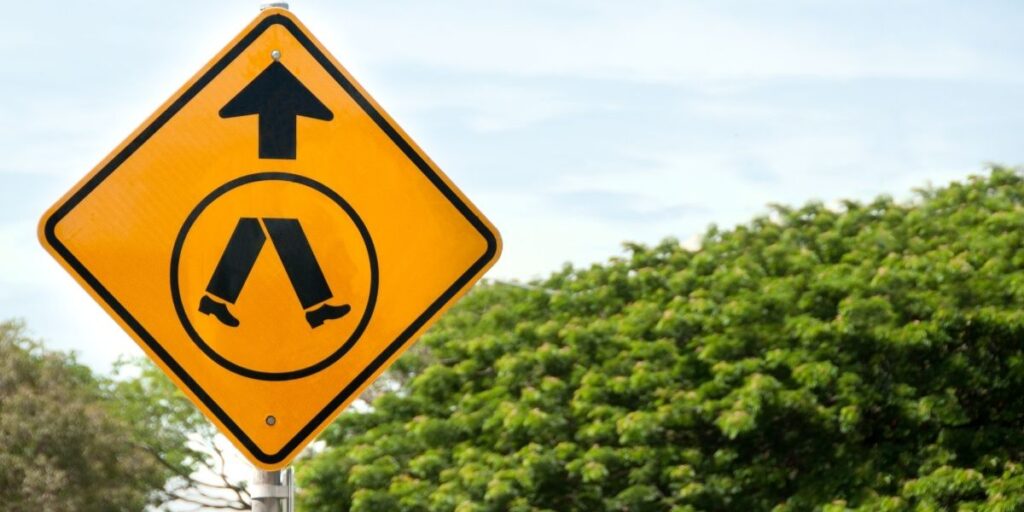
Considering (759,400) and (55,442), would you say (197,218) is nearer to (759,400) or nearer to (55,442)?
(759,400)

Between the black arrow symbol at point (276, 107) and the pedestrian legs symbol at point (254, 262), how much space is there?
0.15 metres

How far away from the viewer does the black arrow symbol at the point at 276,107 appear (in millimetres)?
2842

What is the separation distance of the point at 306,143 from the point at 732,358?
17.7 metres

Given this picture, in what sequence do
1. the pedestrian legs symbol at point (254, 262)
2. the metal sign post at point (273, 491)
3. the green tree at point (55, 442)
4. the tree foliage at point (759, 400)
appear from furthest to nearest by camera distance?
the green tree at point (55, 442), the tree foliage at point (759, 400), the pedestrian legs symbol at point (254, 262), the metal sign post at point (273, 491)

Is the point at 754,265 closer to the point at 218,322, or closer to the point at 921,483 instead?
the point at 921,483

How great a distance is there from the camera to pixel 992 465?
18.8 m

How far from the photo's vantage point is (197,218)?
2809mm

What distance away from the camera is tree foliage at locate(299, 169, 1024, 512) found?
62.3 ft

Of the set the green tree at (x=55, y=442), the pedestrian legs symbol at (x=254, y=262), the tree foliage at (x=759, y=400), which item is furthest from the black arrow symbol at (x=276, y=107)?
the green tree at (x=55, y=442)

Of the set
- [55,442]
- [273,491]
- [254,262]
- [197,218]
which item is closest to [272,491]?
[273,491]

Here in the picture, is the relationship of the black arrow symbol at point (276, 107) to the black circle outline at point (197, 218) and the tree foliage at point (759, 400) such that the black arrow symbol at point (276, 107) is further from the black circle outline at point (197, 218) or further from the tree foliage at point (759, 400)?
the tree foliage at point (759, 400)

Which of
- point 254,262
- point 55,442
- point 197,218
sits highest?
point 55,442

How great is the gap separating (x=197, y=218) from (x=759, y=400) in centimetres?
1649

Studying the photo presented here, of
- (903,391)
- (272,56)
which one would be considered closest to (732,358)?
(903,391)
